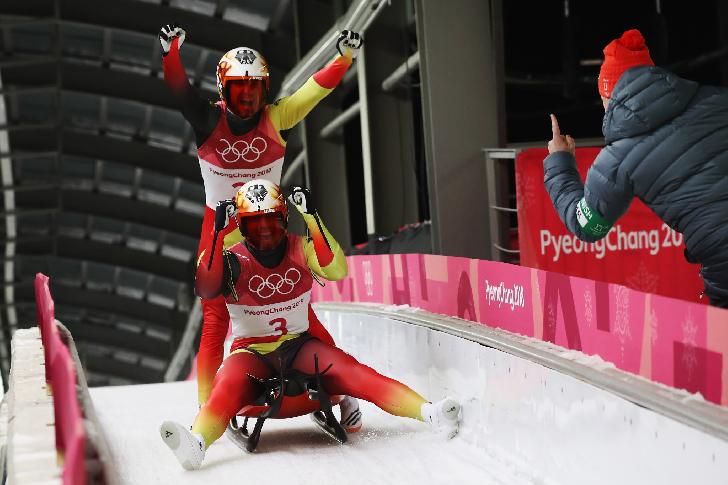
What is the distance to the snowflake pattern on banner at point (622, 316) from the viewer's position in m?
3.75

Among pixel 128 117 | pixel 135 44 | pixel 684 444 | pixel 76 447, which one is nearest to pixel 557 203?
pixel 684 444

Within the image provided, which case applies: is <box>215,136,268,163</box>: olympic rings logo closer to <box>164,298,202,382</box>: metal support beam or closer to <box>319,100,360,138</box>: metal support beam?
<box>319,100,360,138</box>: metal support beam

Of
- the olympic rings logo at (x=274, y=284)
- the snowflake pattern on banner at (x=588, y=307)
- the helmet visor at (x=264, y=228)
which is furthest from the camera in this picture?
the olympic rings logo at (x=274, y=284)

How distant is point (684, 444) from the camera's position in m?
3.09

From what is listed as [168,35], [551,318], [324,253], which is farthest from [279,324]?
[168,35]

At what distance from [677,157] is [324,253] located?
217 cm

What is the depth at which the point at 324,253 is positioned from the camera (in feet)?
17.4

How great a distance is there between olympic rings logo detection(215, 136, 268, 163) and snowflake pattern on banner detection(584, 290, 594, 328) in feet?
8.20

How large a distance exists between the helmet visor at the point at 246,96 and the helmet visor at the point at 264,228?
0.86 metres

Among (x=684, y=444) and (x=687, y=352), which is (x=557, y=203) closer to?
(x=687, y=352)

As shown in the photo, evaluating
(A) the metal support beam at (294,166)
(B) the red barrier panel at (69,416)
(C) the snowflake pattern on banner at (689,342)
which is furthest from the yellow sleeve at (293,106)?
(A) the metal support beam at (294,166)

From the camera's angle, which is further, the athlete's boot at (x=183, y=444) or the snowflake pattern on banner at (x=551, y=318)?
the athlete's boot at (x=183, y=444)

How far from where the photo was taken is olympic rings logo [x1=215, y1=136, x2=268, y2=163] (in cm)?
606

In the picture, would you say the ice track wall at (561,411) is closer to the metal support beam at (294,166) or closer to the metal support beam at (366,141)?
the metal support beam at (366,141)
